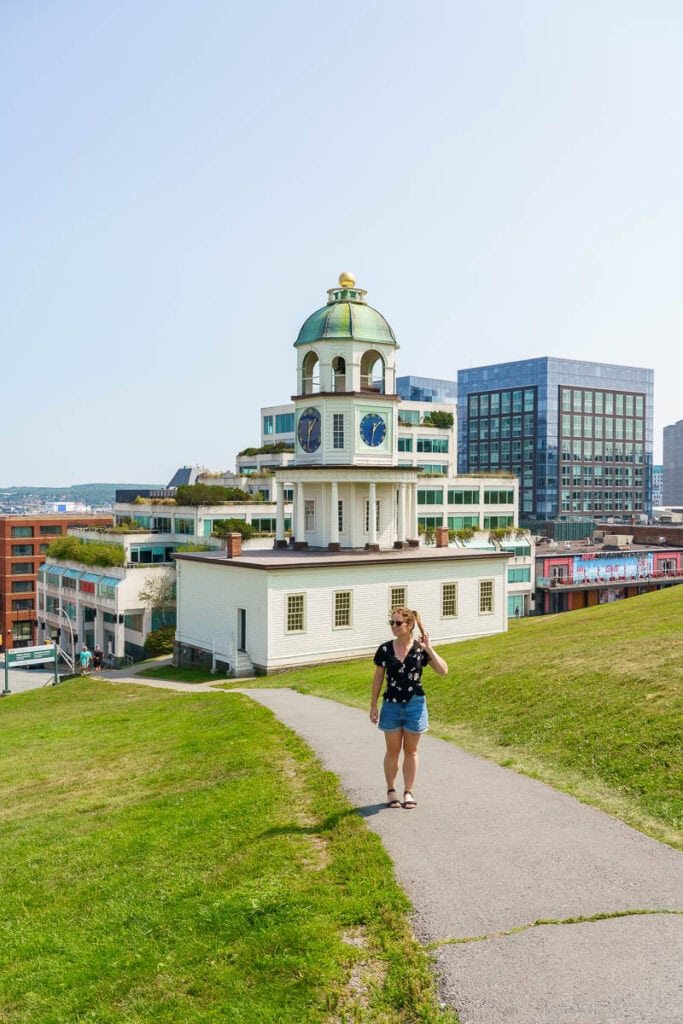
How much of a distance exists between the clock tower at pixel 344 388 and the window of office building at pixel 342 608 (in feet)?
25.1

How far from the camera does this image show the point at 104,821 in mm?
14500

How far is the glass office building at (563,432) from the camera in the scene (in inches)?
6147

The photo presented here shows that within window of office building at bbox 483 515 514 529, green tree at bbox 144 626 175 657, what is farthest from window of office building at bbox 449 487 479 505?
green tree at bbox 144 626 175 657

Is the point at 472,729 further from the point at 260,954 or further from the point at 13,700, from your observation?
the point at 13,700

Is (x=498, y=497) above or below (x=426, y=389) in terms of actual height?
below

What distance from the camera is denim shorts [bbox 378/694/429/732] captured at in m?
11.6

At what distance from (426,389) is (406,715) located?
16556cm

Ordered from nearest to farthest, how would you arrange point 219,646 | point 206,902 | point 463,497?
point 206,902 → point 219,646 → point 463,497

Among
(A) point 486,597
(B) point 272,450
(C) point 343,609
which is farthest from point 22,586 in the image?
(C) point 343,609

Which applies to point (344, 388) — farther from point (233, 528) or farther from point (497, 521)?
point (497, 521)

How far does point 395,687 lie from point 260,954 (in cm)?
417

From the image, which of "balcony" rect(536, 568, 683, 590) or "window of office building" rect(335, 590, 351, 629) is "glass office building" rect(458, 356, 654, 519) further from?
"window of office building" rect(335, 590, 351, 629)

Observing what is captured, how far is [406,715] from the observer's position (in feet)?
38.2

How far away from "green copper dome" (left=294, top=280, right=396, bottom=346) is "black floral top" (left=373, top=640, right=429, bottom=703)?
35207mm
